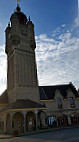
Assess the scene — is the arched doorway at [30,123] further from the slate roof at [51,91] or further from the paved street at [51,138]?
the paved street at [51,138]

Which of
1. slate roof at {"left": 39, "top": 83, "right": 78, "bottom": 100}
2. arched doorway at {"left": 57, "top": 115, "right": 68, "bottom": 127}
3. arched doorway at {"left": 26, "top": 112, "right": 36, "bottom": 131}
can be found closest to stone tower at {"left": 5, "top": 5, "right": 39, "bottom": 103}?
slate roof at {"left": 39, "top": 83, "right": 78, "bottom": 100}

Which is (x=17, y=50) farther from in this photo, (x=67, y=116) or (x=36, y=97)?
(x=67, y=116)

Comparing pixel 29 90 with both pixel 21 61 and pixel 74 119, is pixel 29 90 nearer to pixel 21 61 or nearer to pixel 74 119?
pixel 21 61

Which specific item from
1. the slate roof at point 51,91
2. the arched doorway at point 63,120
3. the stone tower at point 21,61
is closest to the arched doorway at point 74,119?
the arched doorway at point 63,120

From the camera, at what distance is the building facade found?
28.1 meters

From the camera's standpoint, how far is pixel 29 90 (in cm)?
2969

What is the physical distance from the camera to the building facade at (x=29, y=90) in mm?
28062

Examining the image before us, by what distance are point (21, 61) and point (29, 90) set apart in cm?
770

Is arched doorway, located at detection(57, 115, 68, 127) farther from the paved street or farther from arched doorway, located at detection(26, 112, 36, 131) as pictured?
the paved street

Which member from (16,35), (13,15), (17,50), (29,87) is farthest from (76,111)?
(13,15)

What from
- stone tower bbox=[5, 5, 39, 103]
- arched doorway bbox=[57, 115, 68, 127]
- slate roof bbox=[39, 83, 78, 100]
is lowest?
arched doorway bbox=[57, 115, 68, 127]

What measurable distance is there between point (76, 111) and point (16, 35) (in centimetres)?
2617

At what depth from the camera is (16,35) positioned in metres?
32.3

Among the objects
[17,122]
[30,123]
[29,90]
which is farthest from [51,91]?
[17,122]
